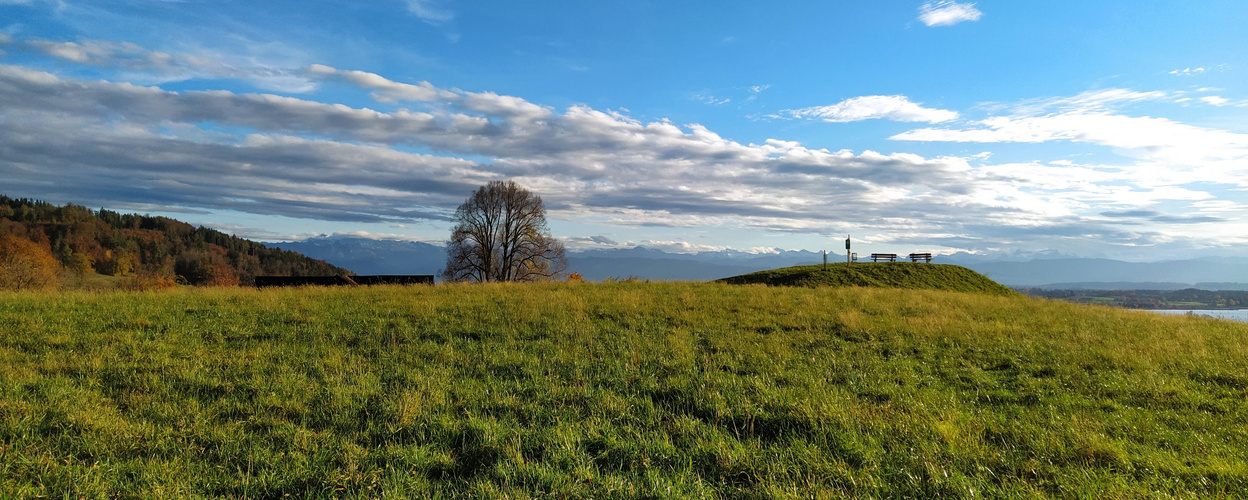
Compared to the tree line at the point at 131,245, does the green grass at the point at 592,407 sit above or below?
below

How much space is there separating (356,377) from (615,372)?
438 cm

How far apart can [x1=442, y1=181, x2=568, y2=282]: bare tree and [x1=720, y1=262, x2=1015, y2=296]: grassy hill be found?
25831mm

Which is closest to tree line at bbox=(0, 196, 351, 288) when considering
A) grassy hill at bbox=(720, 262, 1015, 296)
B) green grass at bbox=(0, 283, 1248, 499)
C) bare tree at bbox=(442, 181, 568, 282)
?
bare tree at bbox=(442, 181, 568, 282)

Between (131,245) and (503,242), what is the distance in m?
113

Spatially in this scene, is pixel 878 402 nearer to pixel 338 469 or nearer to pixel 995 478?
pixel 995 478

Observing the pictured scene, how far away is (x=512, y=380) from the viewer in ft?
31.4

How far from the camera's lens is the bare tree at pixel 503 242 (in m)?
63.6

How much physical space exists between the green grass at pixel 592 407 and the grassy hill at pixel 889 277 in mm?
26272

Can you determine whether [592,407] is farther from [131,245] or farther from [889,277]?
[131,245]

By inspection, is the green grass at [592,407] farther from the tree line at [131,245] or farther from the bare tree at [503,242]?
the tree line at [131,245]

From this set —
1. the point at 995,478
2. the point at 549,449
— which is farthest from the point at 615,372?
the point at 995,478

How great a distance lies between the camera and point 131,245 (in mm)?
125812

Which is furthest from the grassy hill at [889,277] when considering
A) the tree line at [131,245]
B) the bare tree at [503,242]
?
the tree line at [131,245]

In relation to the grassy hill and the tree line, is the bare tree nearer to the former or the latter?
the grassy hill
